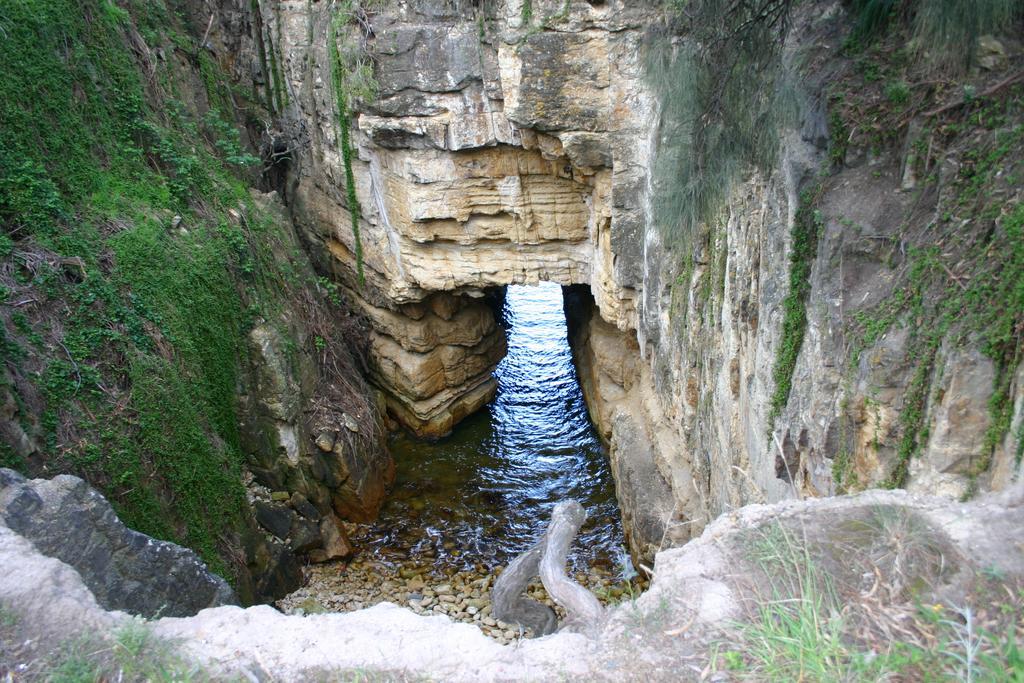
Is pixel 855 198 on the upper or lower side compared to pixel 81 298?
upper

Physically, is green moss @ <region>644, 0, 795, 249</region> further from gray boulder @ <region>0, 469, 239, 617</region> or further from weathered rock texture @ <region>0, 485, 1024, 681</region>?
gray boulder @ <region>0, 469, 239, 617</region>

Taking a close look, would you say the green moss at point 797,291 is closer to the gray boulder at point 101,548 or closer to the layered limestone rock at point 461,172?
the layered limestone rock at point 461,172

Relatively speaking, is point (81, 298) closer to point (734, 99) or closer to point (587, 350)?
point (734, 99)

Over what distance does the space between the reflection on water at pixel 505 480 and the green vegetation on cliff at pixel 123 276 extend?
9.16 ft

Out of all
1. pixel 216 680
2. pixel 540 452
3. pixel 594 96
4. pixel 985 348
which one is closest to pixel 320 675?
pixel 216 680

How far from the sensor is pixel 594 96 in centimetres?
809

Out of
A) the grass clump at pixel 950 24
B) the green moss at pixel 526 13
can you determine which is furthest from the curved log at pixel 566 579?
the green moss at pixel 526 13

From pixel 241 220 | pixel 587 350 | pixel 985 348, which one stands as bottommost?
pixel 587 350

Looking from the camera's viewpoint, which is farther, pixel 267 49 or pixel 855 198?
pixel 267 49

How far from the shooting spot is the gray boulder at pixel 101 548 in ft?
16.4

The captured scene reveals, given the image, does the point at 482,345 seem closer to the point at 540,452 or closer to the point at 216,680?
the point at 540,452

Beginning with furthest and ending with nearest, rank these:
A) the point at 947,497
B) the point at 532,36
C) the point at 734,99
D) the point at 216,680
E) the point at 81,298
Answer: the point at 532,36 → the point at 81,298 → the point at 734,99 → the point at 947,497 → the point at 216,680

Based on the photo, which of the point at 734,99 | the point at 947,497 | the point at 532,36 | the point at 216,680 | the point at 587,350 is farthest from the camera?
the point at 587,350

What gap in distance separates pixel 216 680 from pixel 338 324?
8307 mm
